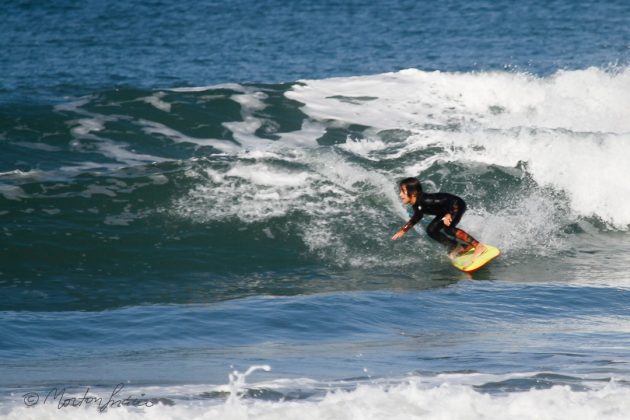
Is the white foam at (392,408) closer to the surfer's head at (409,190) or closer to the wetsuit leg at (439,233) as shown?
the surfer's head at (409,190)

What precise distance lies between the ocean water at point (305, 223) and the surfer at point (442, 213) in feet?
1.18

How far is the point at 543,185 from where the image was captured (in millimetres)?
15750

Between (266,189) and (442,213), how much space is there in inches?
127

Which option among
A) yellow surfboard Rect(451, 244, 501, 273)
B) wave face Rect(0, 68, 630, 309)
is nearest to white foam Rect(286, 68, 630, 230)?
wave face Rect(0, 68, 630, 309)

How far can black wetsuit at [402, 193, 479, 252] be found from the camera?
40.0 ft

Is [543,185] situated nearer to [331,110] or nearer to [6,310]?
[331,110]

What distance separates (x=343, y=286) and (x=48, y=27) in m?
19.0

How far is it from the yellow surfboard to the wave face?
1.01 ft

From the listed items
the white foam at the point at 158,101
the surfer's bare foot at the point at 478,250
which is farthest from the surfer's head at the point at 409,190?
the white foam at the point at 158,101

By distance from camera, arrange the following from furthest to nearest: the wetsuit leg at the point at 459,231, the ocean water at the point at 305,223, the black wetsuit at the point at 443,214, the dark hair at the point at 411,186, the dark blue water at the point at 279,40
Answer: the dark blue water at the point at 279,40 → the wetsuit leg at the point at 459,231 → the black wetsuit at the point at 443,214 → the dark hair at the point at 411,186 → the ocean water at the point at 305,223

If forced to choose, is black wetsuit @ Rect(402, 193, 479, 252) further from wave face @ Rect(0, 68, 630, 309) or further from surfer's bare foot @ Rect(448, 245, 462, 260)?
wave face @ Rect(0, 68, 630, 309)

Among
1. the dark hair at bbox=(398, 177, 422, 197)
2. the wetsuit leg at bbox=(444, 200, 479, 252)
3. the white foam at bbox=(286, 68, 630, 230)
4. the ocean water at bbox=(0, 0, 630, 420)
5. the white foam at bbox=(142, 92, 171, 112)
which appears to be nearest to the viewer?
the ocean water at bbox=(0, 0, 630, 420)

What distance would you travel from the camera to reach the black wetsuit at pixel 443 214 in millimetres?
12203
